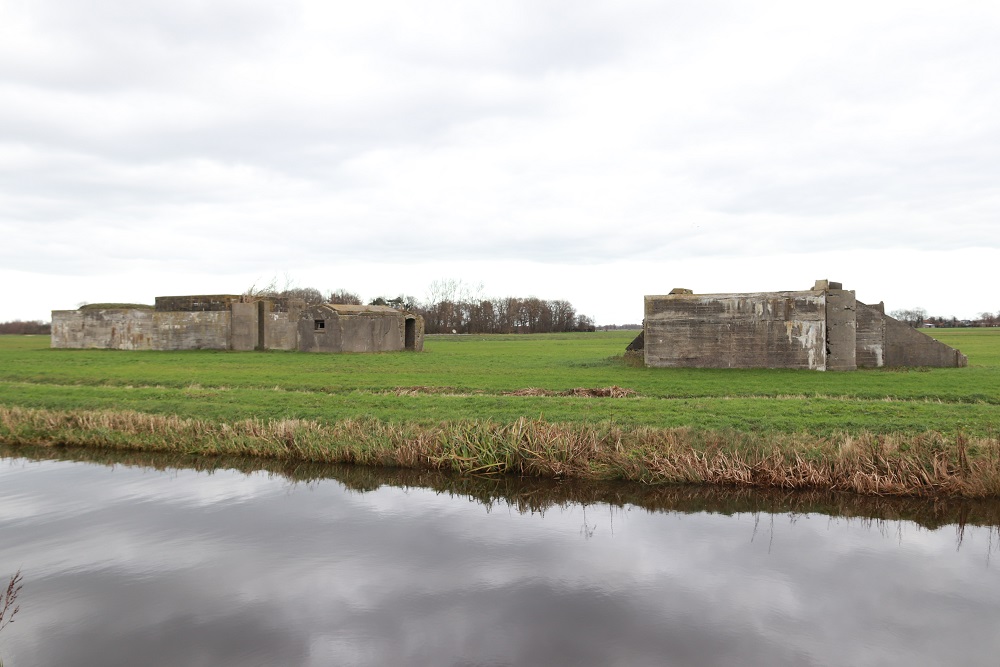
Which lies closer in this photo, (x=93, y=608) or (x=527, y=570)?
(x=93, y=608)

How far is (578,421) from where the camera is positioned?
1405 cm

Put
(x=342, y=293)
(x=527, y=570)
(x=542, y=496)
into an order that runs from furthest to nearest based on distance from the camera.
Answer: (x=342, y=293) → (x=542, y=496) → (x=527, y=570)

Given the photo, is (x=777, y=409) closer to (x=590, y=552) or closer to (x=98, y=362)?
(x=590, y=552)

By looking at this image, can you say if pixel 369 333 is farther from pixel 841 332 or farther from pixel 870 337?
pixel 870 337

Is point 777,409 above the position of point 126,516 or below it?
above

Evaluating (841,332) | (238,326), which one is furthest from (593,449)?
(238,326)

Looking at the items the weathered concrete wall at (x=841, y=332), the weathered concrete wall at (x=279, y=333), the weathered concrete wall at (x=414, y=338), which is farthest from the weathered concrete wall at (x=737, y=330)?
the weathered concrete wall at (x=279, y=333)

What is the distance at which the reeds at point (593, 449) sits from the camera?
11.0 meters

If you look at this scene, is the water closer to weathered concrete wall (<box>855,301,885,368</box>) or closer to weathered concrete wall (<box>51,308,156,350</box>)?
weathered concrete wall (<box>855,301,885,368</box>)

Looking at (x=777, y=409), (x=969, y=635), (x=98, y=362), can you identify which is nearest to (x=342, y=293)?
(x=98, y=362)

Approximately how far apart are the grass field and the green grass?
0.09m

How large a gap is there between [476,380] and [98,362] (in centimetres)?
1893

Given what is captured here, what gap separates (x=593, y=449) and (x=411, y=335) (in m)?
30.0

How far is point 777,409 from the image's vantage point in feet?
49.8
